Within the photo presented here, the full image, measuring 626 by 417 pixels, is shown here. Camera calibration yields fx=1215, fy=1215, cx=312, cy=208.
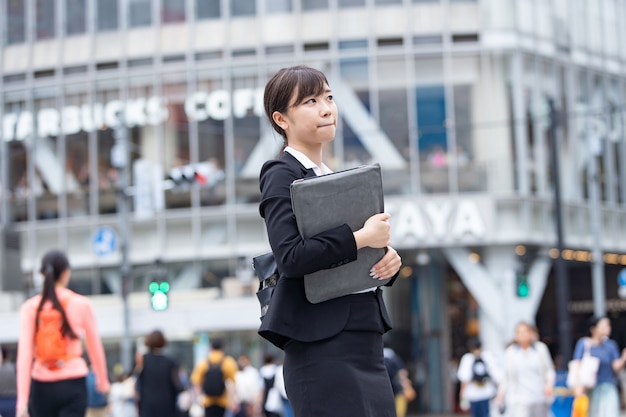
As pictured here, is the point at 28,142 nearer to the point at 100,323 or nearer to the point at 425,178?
the point at 100,323

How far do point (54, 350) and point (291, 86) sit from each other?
3.68m

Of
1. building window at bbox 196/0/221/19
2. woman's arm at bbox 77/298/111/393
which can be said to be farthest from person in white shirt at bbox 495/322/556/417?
building window at bbox 196/0/221/19

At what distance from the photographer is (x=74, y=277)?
123 ft

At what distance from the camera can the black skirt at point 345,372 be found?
384 centimetres

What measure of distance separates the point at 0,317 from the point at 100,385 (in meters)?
28.8

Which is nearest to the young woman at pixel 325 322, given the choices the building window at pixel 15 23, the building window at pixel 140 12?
the building window at pixel 140 12

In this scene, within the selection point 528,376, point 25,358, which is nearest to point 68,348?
point 25,358

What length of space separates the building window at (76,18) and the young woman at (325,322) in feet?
115

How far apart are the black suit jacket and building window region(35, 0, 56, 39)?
1412 inches

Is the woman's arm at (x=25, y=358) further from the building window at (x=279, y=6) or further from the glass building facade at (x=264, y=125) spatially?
the building window at (x=279, y=6)

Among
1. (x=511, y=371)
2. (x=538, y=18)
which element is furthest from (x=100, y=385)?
(x=538, y=18)

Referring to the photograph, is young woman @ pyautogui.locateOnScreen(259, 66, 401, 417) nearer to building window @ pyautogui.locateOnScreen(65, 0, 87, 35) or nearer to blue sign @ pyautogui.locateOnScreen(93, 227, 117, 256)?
blue sign @ pyautogui.locateOnScreen(93, 227, 117, 256)

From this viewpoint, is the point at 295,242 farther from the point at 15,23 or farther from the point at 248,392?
the point at 15,23

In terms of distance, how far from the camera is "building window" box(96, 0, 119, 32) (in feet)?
123
